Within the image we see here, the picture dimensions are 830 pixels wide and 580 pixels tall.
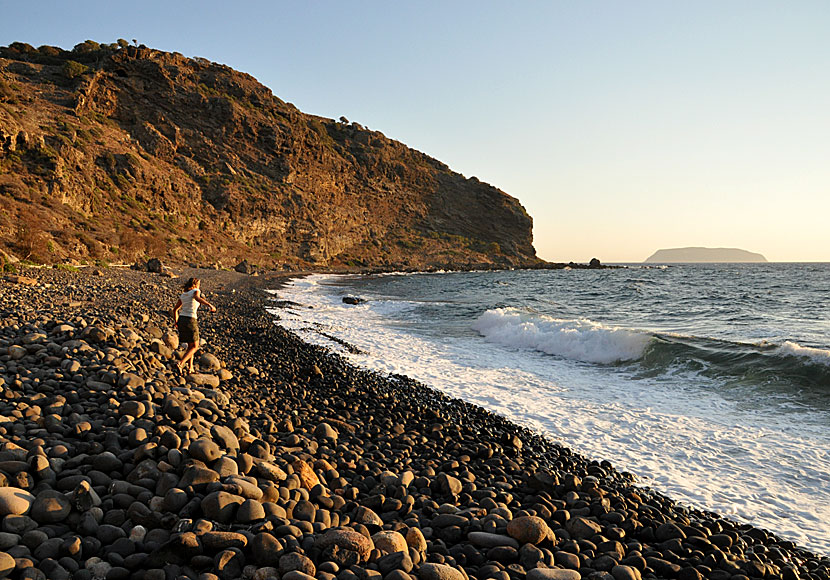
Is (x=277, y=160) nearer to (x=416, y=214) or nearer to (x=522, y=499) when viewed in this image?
(x=416, y=214)

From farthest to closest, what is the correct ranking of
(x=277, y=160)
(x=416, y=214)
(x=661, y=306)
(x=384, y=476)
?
(x=416, y=214), (x=277, y=160), (x=661, y=306), (x=384, y=476)

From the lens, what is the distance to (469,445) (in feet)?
20.4

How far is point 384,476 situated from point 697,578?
2.86m

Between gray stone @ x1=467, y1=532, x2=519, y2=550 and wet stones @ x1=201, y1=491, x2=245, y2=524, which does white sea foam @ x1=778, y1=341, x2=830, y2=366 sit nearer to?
gray stone @ x1=467, y1=532, x2=519, y2=550

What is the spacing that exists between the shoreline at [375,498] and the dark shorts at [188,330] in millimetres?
760

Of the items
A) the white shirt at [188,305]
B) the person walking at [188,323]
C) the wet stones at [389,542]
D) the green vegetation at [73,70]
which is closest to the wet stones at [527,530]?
the wet stones at [389,542]

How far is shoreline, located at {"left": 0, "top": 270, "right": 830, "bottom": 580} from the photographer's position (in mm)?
2959

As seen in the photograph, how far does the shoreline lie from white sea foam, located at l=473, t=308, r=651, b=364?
773 cm

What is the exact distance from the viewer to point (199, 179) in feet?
218

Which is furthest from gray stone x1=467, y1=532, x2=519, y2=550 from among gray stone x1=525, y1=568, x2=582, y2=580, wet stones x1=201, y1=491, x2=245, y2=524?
wet stones x1=201, y1=491, x2=245, y2=524

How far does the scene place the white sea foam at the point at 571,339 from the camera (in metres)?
13.7

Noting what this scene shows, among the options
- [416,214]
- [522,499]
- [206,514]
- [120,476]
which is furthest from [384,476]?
[416,214]

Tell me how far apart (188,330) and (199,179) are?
218ft

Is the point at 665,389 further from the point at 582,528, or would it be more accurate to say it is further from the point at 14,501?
the point at 14,501
